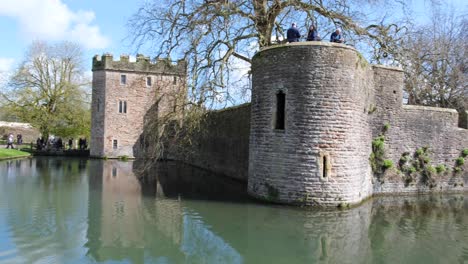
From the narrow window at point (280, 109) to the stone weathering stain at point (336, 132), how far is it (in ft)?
0.09

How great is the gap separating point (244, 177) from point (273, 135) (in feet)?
18.4

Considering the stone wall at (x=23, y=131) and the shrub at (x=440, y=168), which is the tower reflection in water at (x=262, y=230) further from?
the stone wall at (x=23, y=131)

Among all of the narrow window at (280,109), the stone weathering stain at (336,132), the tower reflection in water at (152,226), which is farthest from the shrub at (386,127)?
the tower reflection in water at (152,226)

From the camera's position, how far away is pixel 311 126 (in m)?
10.6

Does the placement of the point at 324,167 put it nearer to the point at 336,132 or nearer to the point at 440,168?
the point at 336,132

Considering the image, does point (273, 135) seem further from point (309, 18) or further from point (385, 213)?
point (309, 18)

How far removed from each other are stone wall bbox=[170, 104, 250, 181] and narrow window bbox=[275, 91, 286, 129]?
4.73 metres

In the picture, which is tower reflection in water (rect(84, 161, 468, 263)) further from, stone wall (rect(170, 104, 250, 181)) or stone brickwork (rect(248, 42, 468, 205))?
stone wall (rect(170, 104, 250, 181))

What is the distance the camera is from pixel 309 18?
16.7m

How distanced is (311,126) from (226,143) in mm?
8984

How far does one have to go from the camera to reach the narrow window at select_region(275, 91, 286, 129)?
1128 cm

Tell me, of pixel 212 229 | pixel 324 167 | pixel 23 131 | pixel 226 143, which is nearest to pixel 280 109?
pixel 324 167

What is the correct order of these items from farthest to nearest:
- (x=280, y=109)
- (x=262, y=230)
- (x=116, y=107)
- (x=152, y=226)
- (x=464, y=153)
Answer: (x=116, y=107) → (x=464, y=153) → (x=280, y=109) → (x=152, y=226) → (x=262, y=230)

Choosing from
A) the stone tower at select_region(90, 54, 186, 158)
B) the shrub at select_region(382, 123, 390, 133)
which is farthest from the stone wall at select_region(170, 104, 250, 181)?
the stone tower at select_region(90, 54, 186, 158)
